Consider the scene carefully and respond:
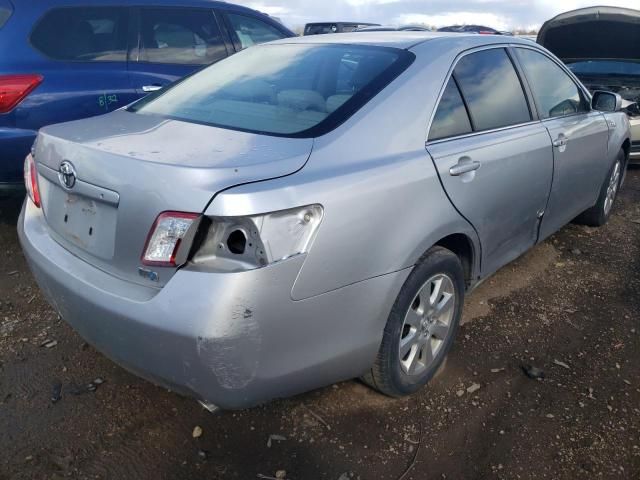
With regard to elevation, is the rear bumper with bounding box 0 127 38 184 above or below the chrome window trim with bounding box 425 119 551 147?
below

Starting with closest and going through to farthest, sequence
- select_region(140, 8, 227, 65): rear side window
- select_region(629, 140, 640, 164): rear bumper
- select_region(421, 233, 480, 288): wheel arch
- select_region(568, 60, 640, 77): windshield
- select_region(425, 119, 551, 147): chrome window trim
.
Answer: select_region(425, 119, 551, 147): chrome window trim
select_region(421, 233, 480, 288): wheel arch
select_region(140, 8, 227, 65): rear side window
select_region(629, 140, 640, 164): rear bumper
select_region(568, 60, 640, 77): windshield

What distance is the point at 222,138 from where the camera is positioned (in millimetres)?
2098

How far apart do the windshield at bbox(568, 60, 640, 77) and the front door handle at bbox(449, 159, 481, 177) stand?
5.68 m

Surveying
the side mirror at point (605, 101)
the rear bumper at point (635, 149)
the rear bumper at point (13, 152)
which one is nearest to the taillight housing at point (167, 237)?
the rear bumper at point (13, 152)

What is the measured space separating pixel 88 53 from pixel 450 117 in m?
3.00

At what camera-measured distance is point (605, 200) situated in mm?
4633

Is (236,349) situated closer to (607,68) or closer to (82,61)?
(82,61)

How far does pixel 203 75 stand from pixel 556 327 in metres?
2.40

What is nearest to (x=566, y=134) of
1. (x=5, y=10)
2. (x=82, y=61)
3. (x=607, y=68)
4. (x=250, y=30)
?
(x=250, y=30)

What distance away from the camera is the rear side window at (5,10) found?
3953 millimetres

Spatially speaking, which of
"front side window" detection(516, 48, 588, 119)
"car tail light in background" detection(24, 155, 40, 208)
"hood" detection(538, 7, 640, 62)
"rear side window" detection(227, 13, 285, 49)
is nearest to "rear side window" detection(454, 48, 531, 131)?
"front side window" detection(516, 48, 588, 119)

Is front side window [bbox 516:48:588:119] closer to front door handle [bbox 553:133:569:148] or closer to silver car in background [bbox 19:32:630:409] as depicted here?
front door handle [bbox 553:133:569:148]

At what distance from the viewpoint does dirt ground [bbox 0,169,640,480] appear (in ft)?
7.14

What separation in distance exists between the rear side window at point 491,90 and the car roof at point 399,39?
0.25 feet
